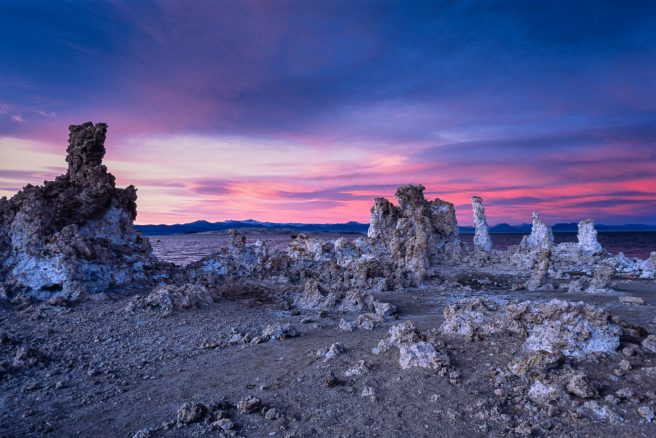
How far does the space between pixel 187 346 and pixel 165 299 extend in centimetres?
419

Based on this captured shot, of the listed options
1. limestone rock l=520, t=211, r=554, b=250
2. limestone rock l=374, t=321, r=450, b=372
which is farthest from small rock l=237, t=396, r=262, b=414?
limestone rock l=520, t=211, r=554, b=250

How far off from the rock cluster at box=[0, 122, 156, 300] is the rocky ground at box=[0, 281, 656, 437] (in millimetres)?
4933

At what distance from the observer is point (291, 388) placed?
668 centimetres

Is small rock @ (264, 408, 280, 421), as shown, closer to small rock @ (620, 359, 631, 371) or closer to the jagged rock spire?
small rock @ (620, 359, 631, 371)

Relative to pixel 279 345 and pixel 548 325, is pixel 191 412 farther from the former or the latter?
pixel 548 325

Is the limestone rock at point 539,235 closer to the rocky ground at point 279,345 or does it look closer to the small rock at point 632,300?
the rocky ground at point 279,345

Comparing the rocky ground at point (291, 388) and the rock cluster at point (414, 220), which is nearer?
the rocky ground at point (291, 388)

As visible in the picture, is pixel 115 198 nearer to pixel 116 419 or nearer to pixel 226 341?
pixel 226 341

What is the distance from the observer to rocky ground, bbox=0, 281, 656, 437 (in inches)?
208

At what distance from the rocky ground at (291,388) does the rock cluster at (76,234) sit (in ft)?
16.2

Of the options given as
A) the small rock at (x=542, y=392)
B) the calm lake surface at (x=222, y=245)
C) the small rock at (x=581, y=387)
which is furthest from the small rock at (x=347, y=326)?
the calm lake surface at (x=222, y=245)

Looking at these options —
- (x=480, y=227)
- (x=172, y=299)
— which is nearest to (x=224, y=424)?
(x=172, y=299)

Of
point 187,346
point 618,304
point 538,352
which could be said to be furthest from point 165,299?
point 618,304

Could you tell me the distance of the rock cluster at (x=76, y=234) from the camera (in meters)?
15.4
